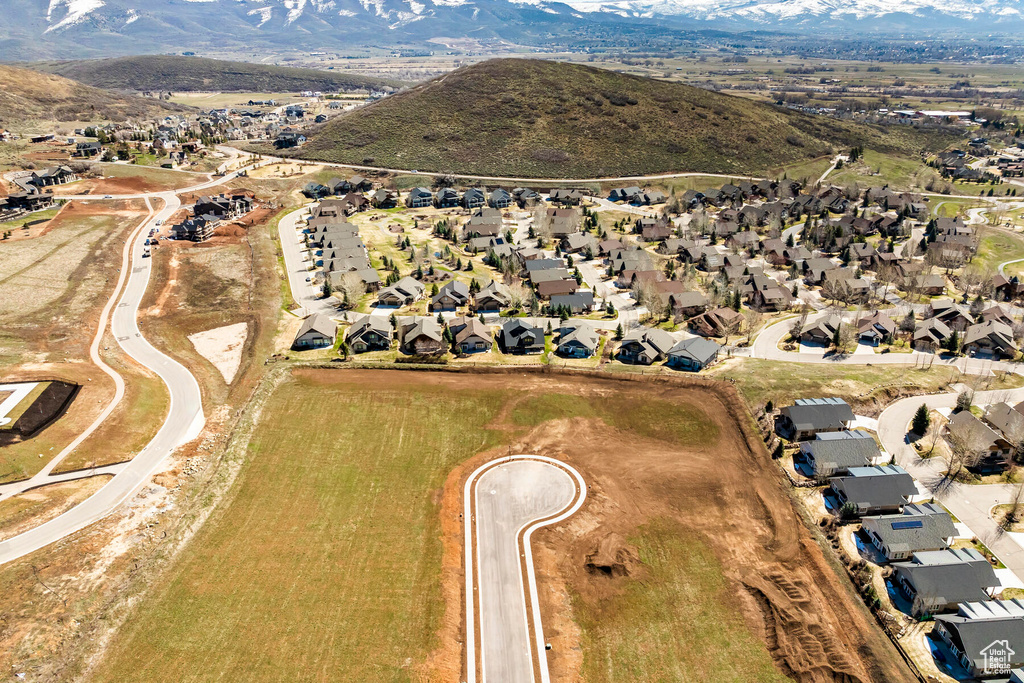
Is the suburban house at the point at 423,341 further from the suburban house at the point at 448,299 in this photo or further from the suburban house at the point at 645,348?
the suburban house at the point at 645,348

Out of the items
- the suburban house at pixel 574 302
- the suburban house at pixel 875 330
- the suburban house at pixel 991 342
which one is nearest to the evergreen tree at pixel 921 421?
the suburban house at pixel 875 330

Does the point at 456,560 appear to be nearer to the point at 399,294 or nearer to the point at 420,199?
the point at 399,294

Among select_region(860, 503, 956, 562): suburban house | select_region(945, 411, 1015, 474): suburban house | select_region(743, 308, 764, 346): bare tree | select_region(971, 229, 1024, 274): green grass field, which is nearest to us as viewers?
select_region(860, 503, 956, 562): suburban house

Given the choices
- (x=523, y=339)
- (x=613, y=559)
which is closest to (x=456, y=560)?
(x=613, y=559)

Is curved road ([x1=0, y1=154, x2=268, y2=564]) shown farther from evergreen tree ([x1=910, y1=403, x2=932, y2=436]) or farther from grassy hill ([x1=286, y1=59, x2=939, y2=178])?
grassy hill ([x1=286, y1=59, x2=939, y2=178])

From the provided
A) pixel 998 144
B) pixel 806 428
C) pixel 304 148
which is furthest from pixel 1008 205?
pixel 304 148

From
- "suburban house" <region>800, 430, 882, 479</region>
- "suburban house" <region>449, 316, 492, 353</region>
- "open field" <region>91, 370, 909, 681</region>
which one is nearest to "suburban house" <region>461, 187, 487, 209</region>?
"suburban house" <region>449, 316, 492, 353</region>
